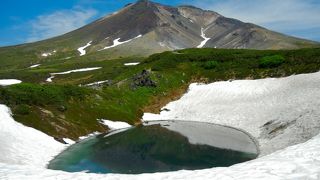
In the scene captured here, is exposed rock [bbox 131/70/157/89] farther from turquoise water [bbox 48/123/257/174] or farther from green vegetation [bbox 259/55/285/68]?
turquoise water [bbox 48/123/257/174]

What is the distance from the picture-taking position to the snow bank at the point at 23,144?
123ft

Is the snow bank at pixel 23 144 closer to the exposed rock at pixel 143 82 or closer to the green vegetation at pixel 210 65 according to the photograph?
the exposed rock at pixel 143 82

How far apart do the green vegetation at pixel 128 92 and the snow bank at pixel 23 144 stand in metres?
2.06

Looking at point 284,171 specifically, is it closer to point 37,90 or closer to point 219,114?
point 37,90

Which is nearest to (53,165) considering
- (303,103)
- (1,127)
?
(1,127)

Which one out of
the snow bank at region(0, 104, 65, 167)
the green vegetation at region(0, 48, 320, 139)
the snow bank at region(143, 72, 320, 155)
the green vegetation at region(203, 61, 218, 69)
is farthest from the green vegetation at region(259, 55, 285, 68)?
the snow bank at region(0, 104, 65, 167)

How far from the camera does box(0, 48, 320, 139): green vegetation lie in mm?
53413

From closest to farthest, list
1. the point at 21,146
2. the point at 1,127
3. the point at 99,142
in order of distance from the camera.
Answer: the point at 21,146
the point at 1,127
the point at 99,142

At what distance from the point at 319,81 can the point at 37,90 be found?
154 ft

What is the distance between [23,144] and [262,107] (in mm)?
40149

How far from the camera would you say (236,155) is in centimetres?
4266

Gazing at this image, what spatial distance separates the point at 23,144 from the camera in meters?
41.9

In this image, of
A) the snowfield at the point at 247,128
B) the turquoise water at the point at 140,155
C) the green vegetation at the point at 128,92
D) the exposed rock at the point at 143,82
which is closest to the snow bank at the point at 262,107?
the snowfield at the point at 247,128

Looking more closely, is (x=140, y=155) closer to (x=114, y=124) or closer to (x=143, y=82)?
(x=114, y=124)
